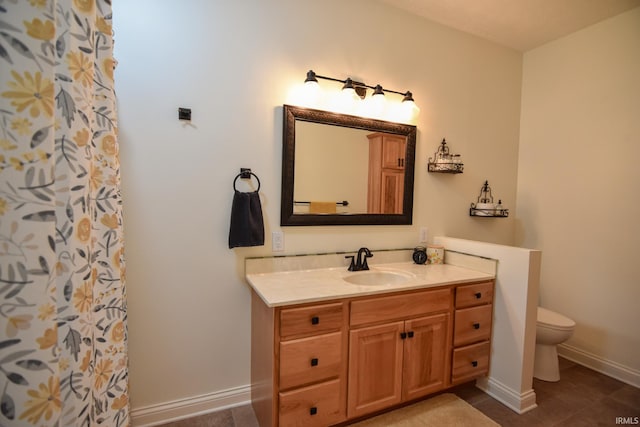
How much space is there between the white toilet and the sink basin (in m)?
1.10

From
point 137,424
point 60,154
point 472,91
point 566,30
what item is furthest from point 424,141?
point 137,424

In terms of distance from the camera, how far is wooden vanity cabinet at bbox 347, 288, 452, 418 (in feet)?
5.29

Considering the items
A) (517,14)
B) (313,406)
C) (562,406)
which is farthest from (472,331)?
(517,14)

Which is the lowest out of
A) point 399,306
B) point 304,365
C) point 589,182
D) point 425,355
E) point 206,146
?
point 425,355

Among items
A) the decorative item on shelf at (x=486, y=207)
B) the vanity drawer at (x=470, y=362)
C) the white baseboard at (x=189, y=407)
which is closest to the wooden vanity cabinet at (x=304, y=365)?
the white baseboard at (x=189, y=407)

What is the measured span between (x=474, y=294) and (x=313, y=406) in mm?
1240

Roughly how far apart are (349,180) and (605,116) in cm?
216

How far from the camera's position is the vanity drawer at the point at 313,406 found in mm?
1447

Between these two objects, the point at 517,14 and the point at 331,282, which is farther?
the point at 517,14

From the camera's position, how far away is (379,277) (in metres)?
2.07

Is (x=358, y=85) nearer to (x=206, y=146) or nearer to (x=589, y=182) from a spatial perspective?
(x=206, y=146)

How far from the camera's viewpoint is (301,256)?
200cm

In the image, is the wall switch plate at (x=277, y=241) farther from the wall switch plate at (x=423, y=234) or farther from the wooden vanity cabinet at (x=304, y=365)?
the wall switch plate at (x=423, y=234)

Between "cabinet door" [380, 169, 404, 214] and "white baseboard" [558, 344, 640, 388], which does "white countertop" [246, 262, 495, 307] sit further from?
"white baseboard" [558, 344, 640, 388]
